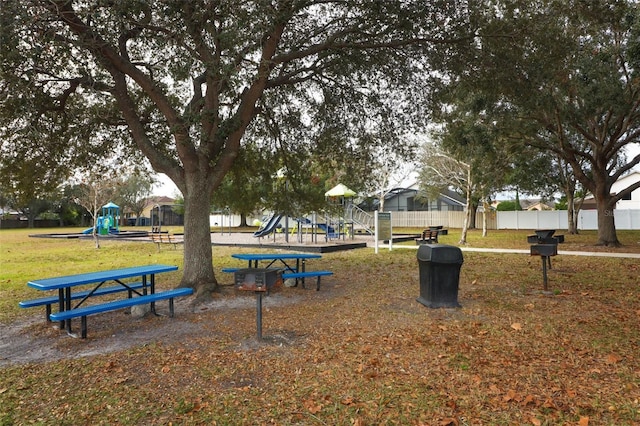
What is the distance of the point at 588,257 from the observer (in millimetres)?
12742

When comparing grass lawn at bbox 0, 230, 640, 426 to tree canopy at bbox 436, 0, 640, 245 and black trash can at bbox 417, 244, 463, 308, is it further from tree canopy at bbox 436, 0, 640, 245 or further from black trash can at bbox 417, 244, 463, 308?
tree canopy at bbox 436, 0, 640, 245

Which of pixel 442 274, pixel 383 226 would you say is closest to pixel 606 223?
pixel 383 226

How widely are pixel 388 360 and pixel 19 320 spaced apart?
539 cm

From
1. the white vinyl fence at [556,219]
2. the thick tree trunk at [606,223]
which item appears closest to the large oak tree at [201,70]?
the thick tree trunk at [606,223]

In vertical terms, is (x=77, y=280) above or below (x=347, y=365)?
above

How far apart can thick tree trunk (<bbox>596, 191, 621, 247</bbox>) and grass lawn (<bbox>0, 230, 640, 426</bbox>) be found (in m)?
11.0

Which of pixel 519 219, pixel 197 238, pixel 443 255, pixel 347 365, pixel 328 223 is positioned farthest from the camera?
pixel 519 219

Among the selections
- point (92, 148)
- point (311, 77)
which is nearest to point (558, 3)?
point (311, 77)

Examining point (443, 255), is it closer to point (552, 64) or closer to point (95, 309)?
point (552, 64)

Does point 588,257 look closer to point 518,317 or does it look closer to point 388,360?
point 518,317

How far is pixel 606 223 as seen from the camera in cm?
1666

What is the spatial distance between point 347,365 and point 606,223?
17177mm

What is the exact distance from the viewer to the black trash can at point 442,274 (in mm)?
6172

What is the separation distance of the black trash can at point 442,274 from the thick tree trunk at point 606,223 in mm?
13861
